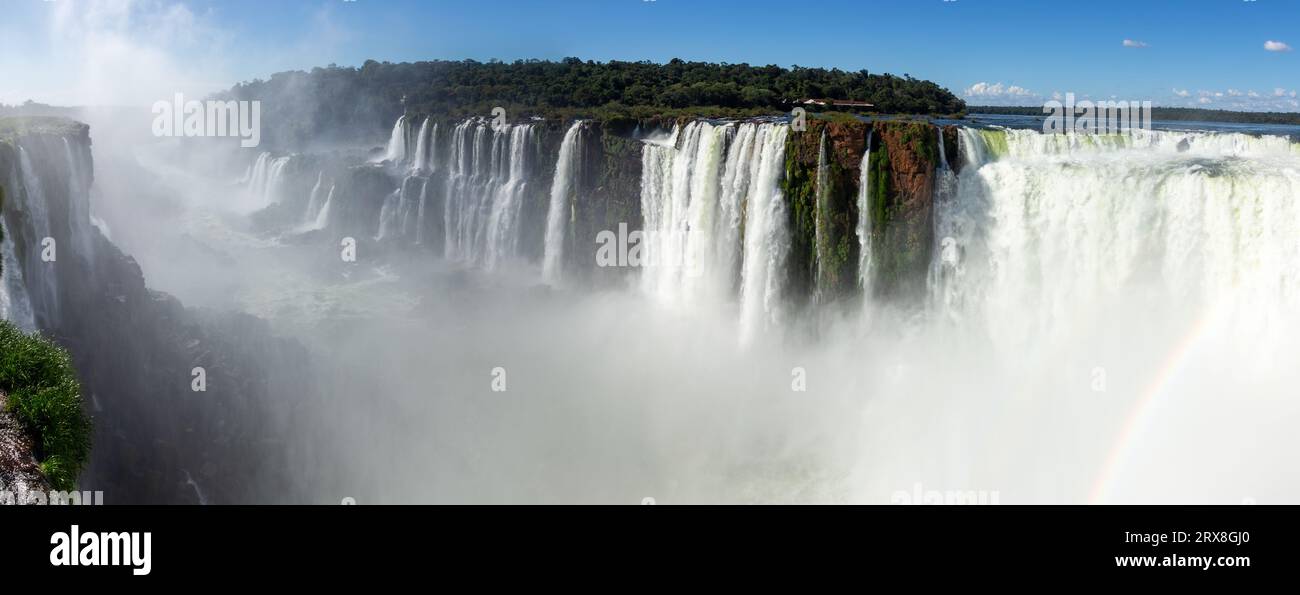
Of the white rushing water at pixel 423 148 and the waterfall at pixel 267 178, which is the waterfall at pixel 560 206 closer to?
the white rushing water at pixel 423 148

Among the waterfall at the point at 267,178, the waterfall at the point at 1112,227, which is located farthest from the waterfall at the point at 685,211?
the waterfall at the point at 267,178

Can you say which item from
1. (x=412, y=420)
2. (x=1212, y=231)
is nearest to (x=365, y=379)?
(x=412, y=420)

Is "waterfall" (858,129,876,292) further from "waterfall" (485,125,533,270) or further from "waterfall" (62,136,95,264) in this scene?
"waterfall" (62,136,95,264)

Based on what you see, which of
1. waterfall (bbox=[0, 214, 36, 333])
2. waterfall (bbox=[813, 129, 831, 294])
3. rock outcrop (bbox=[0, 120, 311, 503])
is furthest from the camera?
waterfall (bbox=[813, 129, 831, 294])

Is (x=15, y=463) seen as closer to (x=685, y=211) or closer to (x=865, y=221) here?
(x=685, y=211)

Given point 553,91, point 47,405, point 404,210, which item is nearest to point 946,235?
point 47,405

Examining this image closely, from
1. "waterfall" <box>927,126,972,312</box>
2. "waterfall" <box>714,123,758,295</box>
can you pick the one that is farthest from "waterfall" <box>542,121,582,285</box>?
"waterfall" <box>927,126,972,312</box>
